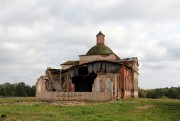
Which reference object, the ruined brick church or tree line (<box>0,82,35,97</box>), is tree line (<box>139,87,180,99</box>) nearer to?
the ruined brick church

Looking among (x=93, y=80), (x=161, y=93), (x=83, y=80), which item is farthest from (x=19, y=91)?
(x=93, y=80)

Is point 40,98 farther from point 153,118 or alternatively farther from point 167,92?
point 167,92

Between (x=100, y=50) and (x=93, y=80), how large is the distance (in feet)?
31.5

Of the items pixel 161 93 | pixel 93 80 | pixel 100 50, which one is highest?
pixel 100 50

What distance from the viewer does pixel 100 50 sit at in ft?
205

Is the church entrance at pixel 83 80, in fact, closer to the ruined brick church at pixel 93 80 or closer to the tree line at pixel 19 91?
the ruined brick church at pixel 93 80

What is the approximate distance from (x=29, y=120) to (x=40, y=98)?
25.4m

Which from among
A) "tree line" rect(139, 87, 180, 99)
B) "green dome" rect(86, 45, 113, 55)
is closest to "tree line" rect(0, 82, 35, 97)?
"tree line" rect(139, 87, 180, 99)

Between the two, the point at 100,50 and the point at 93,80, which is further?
the point at 100,50

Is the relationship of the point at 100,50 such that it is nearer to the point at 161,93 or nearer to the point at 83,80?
the point at 83,80

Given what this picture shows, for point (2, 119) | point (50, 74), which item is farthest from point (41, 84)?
point (2, 119)

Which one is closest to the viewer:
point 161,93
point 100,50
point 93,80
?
point 93,80

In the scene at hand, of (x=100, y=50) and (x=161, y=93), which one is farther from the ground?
(x=100, y=50)

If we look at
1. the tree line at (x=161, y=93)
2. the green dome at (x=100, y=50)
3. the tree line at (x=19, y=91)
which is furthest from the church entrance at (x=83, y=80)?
the tree line at (x=19, y=91)
